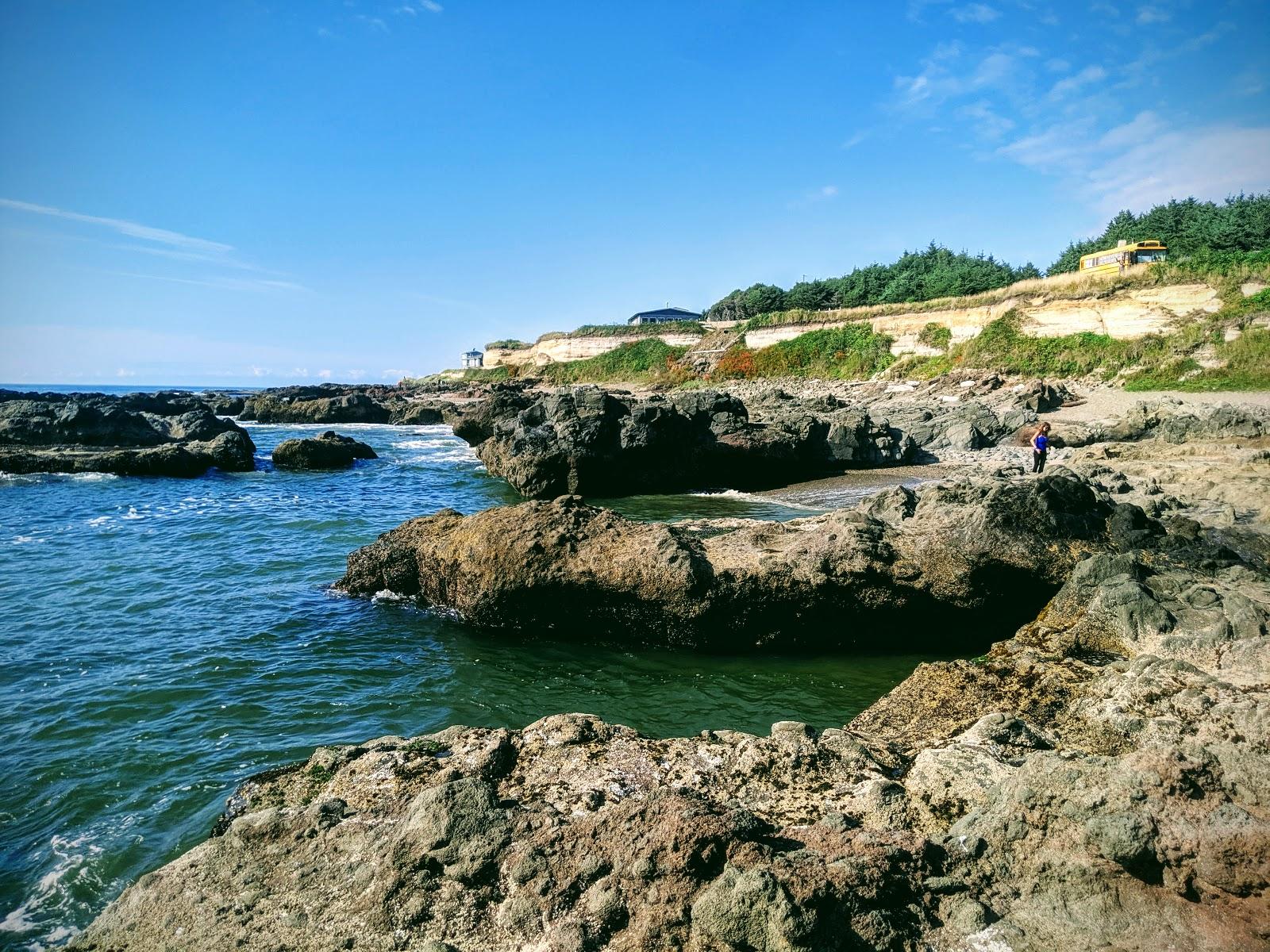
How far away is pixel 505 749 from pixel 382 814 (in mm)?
900

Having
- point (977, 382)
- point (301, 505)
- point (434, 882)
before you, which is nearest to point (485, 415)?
point (301, 505)

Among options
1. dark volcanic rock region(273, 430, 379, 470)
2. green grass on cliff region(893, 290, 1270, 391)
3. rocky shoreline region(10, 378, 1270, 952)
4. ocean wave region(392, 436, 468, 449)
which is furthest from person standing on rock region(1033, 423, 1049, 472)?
ocean wave region(392, 436, 468, 449)

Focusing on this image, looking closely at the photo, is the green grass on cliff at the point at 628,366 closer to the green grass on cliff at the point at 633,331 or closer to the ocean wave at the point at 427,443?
the green grass on cliff at the point at 633,331

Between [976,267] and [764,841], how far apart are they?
66724 millimetres

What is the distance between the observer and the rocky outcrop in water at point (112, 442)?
25.5m

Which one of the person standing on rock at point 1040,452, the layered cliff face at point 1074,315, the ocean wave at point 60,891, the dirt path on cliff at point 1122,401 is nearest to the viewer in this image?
the ocean wave at point 60,891

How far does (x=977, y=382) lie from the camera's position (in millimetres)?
38281

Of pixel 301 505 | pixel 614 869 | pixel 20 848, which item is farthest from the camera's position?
pixel 301 505

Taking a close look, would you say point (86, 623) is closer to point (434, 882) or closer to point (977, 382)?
point (434, 882)

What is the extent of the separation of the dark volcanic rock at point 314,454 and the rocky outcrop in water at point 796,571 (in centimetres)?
2250

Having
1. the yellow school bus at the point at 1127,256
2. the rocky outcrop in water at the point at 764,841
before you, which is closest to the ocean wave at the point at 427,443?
the rocky outcrop in water at the point at 764,841

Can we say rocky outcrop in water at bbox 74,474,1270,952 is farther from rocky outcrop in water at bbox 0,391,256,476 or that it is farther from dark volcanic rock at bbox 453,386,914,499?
rocky outcrop in water at bbox 0,391,256,476

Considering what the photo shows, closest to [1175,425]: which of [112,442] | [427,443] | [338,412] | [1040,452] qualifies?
[1040,452]

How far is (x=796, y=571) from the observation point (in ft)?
27.3
